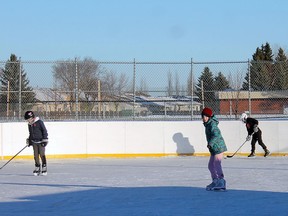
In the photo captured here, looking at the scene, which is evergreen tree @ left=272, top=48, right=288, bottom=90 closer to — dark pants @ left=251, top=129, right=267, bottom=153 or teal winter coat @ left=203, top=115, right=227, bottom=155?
dark pants @ left=251, top=129, right=267, bottom=153

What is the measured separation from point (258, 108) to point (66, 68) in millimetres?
5875

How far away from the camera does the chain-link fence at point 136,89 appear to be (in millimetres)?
17453

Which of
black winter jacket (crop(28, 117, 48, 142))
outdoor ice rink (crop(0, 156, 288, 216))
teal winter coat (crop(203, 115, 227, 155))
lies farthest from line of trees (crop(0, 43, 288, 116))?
teal winter coat (crop(203, 115, 227, 155))

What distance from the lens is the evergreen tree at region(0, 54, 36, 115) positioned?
683 inches

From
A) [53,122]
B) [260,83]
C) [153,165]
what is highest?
[260,83]

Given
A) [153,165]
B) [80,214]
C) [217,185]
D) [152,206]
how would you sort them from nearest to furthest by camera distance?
[80,214]
[152,206]
[217,185]
[153,165]

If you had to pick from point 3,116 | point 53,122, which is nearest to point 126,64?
point 53,122

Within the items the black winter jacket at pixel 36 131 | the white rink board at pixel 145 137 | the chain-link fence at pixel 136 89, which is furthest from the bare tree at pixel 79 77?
the black winter jacket at pixel 36 131

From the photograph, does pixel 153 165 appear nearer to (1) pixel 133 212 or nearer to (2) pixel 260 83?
(2) pixel 260 83

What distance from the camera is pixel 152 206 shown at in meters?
8.70

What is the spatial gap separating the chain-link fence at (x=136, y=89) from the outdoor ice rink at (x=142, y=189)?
83.5 inches

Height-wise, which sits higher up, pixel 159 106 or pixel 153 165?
pixel 159 106

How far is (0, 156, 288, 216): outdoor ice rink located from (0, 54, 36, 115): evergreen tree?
2.00 metres

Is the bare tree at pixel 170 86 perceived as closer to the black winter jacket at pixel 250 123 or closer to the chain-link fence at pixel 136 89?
the chain-link fence at pixel 136 89
